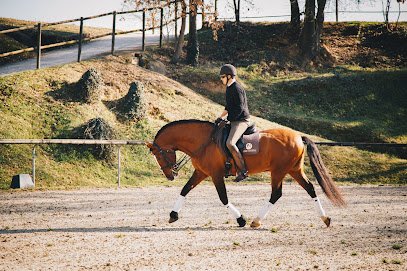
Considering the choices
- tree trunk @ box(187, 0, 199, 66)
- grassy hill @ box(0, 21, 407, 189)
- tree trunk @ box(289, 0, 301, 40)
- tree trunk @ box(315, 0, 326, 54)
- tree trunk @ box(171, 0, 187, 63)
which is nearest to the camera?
grassy hill @ box(0, 21, 407, 189)

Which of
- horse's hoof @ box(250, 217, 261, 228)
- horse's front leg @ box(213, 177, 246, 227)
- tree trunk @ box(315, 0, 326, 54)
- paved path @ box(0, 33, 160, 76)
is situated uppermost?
tree trunk @ box(315, 0, 326, 54)

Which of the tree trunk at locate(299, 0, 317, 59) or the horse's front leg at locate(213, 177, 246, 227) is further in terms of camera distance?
the tree trunk at locate(299, 0, 317, 59)

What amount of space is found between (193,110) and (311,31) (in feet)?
51.9

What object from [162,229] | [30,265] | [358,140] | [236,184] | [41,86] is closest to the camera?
[30,265]

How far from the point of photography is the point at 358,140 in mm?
28594

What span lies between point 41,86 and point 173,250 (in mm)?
15499

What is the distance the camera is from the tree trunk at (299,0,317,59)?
124 feet

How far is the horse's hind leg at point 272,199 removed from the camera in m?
10.8

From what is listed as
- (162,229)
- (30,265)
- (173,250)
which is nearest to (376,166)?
(162,229)

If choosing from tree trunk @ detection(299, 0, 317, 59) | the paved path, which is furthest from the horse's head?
tree trunk @ detection(299, 0, 317, 59)

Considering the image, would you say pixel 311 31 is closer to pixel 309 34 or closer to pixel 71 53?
pixel 309 34

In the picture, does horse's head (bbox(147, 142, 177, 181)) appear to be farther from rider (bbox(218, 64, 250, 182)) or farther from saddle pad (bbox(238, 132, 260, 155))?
saddle pad (bbox(238, 132, 260, 155))

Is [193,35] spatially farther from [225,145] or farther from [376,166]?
[225,145]

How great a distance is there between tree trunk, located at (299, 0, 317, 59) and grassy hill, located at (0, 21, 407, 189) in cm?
156
